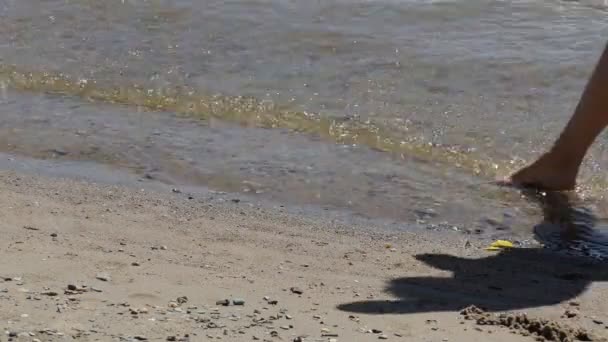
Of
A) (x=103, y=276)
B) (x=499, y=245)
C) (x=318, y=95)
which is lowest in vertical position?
(x=499, y=245)

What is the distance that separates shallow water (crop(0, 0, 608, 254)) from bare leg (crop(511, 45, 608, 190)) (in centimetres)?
14

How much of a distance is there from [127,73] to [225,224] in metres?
2.28

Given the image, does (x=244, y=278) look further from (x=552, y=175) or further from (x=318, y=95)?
(x=318, y=95)

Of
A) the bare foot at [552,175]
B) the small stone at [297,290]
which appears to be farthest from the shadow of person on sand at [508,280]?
the bare foot at [552,175]

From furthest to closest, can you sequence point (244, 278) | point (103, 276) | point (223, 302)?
point (244, 278) → point (103, 276) → point (223, 302)

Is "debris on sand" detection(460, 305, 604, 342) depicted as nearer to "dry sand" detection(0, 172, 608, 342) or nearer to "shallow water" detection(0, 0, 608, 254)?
"dry sand" detection(0, 172, 608, 342)

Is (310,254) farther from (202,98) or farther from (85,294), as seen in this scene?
(202,98)

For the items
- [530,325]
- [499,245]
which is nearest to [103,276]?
[530,325]

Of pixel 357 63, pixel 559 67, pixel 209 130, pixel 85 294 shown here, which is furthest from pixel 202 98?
pixel 85 294

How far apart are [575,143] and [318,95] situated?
1.55 meters

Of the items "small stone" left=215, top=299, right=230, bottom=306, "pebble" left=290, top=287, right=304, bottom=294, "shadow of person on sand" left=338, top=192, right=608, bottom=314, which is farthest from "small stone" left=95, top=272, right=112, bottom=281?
"shadow of person on sand" left=338, top=192, right=608, bottom=314

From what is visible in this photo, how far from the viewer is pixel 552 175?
5.26 metres

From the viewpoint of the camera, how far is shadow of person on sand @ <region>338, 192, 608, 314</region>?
388 cm

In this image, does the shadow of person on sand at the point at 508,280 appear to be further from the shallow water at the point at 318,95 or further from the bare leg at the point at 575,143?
the bare leg at the point at 575,143
